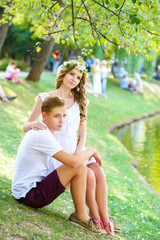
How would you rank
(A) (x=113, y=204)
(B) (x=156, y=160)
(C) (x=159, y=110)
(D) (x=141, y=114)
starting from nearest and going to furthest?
(A) (x=113, y=204) < (B) (x=156, y=160) < (D) (x=141, y=114) < (C) (x=159, y=110)

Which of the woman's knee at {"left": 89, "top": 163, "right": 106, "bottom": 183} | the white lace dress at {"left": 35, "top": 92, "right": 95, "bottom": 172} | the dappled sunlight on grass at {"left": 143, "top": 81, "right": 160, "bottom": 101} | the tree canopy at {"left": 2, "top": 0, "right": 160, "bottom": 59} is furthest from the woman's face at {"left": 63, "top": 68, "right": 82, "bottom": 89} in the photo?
the dappled sunlight on grass at {"left": 143, "top": 81, "right": 160, "bottom": 101}

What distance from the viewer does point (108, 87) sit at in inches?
1172

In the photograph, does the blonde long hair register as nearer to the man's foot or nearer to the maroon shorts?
the maroon shorts

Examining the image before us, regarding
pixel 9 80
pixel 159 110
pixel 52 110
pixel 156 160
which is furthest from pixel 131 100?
pixel 52 110

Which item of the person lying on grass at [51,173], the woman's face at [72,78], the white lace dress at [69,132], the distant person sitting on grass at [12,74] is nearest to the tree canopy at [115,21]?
the woman's face at [72,78]

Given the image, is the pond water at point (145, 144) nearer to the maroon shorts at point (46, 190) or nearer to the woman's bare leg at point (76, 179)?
the woman's bare leg at point (76, 179)

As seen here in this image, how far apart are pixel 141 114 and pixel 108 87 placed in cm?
689

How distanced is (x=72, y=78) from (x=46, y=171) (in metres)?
1.42

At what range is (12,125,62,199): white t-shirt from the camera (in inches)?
176

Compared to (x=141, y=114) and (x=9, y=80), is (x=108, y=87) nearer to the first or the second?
(x=141, y=114)

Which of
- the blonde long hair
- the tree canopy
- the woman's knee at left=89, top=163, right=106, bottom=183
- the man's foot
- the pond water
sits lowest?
the pond water

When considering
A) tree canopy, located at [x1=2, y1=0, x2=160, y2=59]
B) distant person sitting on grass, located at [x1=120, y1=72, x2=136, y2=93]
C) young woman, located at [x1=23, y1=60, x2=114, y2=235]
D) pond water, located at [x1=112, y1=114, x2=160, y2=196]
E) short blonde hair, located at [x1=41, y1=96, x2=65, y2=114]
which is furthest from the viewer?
distant person sitting on grass, located at [x1=120, y1=72, x2=136, y2=93]

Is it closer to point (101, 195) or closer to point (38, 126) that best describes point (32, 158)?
point (38, 126)

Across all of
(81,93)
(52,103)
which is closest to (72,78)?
(81,93)
